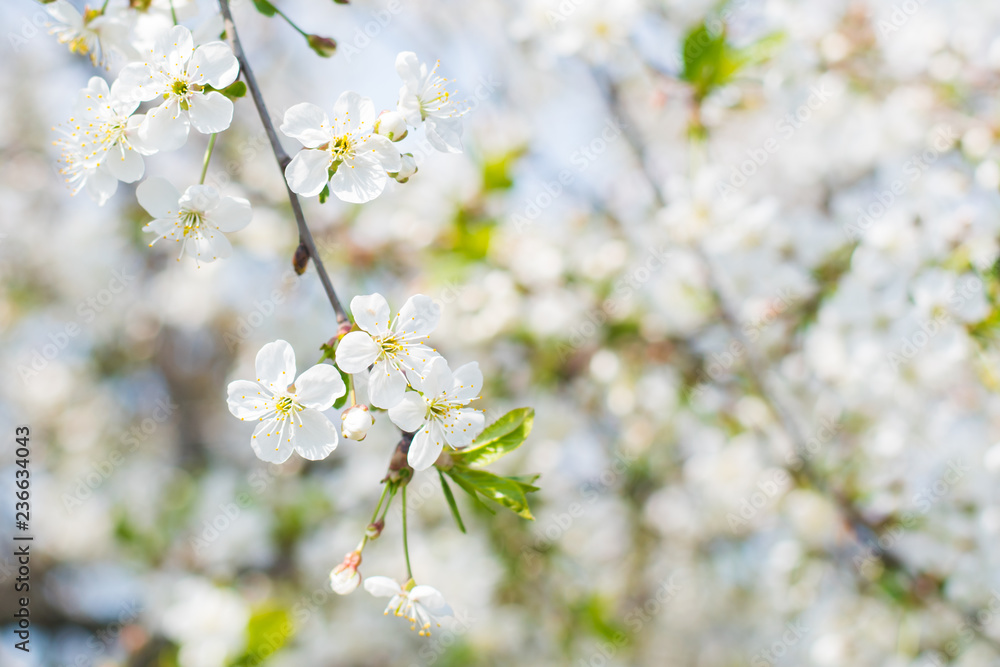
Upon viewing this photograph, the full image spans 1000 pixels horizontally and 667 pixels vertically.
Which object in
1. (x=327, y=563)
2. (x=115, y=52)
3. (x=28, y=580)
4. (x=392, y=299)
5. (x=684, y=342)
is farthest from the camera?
(x=28, y=580)

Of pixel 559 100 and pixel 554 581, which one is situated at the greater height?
pixel 559 100

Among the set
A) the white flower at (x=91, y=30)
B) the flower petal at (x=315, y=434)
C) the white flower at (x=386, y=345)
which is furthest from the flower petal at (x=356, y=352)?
the white flower at (x=91, y=30)

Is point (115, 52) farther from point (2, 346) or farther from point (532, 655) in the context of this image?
point (2, 346)

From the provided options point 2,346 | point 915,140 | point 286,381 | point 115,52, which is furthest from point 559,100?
point 2,346

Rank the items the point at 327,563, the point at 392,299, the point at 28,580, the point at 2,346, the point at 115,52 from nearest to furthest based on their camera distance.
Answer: the point at 115,52 → the point at 392,299 → the point at 327,563 → the point at 28,580 → the point at 2,346

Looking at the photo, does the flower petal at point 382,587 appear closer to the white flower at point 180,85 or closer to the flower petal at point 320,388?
the flower petal at point 320,388

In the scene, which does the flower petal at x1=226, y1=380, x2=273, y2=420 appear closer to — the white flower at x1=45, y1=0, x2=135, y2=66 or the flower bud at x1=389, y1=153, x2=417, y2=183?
the flower bud at x1=389, y1=153, x2=417, y2=183

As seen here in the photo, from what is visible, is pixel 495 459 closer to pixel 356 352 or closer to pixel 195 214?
pixel 356 352
